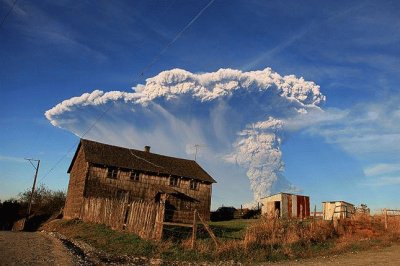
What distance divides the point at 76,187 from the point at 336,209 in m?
26.2

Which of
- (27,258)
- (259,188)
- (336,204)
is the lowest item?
(27,258)

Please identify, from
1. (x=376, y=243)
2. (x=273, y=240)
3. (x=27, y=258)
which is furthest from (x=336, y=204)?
(x=27, y=258)

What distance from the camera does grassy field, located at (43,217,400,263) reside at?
15578mm

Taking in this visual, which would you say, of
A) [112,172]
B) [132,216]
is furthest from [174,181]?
[132,216]

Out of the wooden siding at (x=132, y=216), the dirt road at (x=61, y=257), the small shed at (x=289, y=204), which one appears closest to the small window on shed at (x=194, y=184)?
the small shed at (x=289, y=204)

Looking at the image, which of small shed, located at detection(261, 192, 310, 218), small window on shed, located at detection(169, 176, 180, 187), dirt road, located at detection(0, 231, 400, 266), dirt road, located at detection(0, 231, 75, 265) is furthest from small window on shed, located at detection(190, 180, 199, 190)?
dirt road, located at detection(0, 231, 75, 265)

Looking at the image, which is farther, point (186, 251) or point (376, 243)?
point (376, 243)

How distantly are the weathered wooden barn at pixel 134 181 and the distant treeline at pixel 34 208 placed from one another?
4114mm

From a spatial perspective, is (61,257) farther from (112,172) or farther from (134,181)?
(134,181)

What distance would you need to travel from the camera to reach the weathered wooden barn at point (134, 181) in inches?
1369

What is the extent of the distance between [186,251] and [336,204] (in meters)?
27.6

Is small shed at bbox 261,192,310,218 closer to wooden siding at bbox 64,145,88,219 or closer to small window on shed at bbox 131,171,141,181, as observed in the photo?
small window on shed at bbox 131,171,141,181

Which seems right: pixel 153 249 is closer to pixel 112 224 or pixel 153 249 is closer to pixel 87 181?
pixel 112 224

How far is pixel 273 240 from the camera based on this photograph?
712 inches
